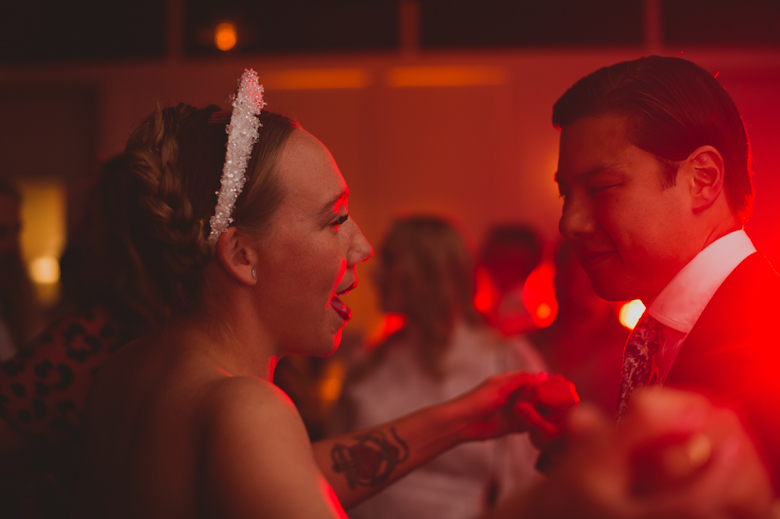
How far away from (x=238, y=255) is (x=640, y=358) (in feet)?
2.24

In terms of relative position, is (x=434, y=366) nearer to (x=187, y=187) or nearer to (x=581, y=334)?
(x=581, y=334)

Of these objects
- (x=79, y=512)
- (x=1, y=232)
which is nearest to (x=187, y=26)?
(x=1, y=232)

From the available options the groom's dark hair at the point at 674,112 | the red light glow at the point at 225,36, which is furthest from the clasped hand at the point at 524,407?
the red light glow at the point at 225,36

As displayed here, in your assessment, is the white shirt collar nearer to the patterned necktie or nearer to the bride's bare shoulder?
the patterned necktie

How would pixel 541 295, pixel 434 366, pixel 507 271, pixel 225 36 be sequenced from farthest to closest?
pixel 225 36, pixel 507 271, pixel 541 295, pixel 434 366

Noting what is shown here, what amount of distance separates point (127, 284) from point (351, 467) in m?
0.67

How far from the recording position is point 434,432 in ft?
4.15

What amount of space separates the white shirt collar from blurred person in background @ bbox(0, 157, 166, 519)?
3.12ft

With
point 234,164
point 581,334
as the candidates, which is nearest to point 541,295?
point 581,334

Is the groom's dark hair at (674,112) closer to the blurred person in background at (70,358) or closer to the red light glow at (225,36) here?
the blurred person in background at (70,358)

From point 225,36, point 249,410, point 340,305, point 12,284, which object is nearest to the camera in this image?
point 249,410

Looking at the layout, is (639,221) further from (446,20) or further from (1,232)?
(446,20)

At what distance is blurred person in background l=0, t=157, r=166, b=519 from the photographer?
129 centimetres

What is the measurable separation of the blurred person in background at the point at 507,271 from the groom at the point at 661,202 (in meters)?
2.10
